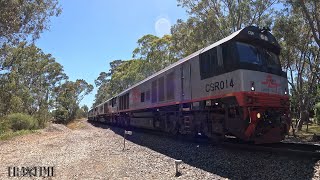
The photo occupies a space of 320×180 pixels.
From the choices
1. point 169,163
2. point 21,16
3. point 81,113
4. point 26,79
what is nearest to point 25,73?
point 26,79

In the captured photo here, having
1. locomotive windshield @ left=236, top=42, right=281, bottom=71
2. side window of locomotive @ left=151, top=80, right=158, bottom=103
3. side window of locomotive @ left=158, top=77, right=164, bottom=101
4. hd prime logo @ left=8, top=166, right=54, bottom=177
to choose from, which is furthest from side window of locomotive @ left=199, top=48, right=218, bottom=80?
side window of locomotive @ left=151, top=80, right=158, bottom=103

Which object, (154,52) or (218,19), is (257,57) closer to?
(218,19)

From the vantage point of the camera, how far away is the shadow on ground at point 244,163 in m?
7.81

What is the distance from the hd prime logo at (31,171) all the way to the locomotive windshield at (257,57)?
678 centimetres

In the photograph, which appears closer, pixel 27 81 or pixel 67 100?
pixel 27 81

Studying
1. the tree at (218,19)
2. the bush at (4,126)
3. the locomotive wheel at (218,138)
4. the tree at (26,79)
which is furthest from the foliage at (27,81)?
the locomotive wheel at (218,138)

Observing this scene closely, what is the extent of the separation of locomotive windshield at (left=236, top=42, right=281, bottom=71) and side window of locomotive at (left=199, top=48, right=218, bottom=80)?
3.40ft

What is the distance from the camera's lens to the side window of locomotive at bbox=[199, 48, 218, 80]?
37.3ft

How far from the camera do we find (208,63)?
Answer: 1179 centimetres

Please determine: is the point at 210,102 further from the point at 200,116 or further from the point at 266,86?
the point at 266,86

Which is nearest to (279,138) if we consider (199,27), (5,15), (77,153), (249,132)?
(249,132)

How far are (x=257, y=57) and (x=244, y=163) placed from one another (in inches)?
143

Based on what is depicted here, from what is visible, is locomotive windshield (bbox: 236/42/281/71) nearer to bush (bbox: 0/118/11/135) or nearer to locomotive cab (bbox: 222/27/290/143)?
locomotive cab (bbox: 222/27/290/143)

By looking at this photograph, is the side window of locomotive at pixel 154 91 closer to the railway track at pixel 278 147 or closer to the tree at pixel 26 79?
the railway track at pixel 278 147
